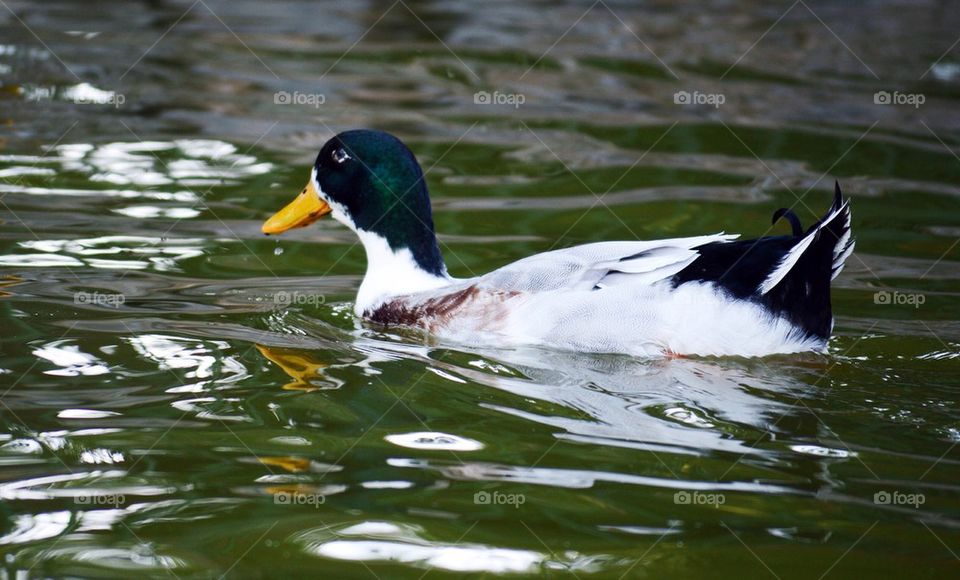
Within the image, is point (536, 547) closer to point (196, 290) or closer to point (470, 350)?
point (470, 350)

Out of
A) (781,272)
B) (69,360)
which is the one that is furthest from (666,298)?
(69,360)

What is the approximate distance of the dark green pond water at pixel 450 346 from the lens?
187 inches

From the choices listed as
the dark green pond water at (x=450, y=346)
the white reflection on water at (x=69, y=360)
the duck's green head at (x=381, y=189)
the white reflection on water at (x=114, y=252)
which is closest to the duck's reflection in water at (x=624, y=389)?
the dark green pond water at (x=450, y=346)

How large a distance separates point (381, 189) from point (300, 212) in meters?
0.58

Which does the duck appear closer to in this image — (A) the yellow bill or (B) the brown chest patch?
(B) the brown chest patch

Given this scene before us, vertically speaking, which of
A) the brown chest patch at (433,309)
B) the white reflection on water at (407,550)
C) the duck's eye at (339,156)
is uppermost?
the duck's eye at (339,156)

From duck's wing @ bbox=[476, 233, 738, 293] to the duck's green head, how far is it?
61 centimetres

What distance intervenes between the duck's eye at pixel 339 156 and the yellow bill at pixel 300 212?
0.97 ft

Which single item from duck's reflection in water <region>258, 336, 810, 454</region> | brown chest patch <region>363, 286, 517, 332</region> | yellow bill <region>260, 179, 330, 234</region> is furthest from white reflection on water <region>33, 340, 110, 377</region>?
brown chest patch <region>363, 286, 517, 332</region>

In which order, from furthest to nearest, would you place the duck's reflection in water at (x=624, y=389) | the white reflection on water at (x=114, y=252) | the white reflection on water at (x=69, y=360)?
the white reflection on water at (x=114, y=252), the white reflection on water at (x=69, y=360), the duck's reflection in water at (x=624, y=389)

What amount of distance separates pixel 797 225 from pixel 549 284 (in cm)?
123

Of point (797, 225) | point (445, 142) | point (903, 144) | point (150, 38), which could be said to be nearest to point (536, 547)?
point (797, 225)

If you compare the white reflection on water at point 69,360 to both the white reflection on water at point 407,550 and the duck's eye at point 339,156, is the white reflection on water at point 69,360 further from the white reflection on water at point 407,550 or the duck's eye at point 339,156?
the white reflection on water at point 407,550

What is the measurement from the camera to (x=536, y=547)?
466 centimetres
